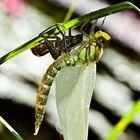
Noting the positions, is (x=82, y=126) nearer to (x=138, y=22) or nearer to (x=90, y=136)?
(x=90, y=136)

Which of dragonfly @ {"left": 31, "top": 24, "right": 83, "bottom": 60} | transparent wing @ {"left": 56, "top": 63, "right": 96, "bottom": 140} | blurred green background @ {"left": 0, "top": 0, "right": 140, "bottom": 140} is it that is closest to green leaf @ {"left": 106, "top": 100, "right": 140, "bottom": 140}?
transparent wing @ {"left": 56, "top": 63, "right": 96, "bottom": 140}

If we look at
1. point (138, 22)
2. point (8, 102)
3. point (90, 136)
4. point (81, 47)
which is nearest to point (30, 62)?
point (8, 102)

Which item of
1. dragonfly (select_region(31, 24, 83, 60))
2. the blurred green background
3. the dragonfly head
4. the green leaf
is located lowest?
the blurred green background

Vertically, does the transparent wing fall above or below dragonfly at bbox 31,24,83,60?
below

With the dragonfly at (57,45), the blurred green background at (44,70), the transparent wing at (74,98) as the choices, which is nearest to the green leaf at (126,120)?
the transparent wing at (74,98)

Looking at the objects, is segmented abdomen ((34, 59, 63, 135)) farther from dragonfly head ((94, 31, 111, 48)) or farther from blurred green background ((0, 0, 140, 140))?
blurred green background ((0, 0, 140, 140))

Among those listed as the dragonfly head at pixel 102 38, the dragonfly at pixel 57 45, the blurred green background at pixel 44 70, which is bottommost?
the blurred green background at pixel 44 70

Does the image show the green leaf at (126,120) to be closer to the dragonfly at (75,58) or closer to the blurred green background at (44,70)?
the dragonfly at (75,58)
